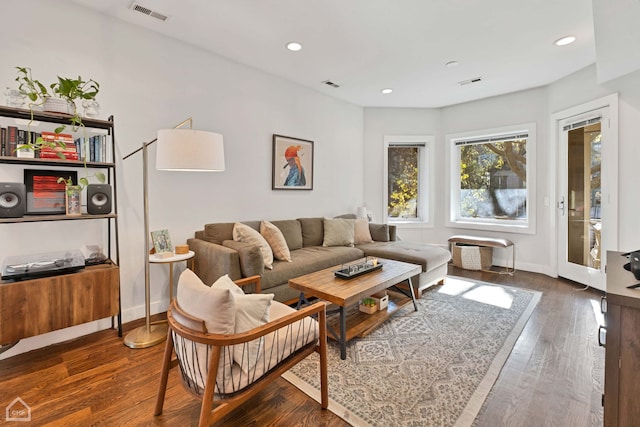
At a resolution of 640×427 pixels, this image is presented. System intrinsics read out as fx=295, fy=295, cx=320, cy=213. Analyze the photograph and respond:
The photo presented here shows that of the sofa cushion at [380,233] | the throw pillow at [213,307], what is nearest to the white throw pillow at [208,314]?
the throw pillow at [213,307]

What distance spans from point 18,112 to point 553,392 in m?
3.97

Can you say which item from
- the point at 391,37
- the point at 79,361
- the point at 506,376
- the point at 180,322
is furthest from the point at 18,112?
the point at 506,376

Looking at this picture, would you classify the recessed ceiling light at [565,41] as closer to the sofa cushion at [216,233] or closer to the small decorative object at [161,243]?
the sofa cushion at [216,233]

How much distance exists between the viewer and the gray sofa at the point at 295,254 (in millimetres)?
2658

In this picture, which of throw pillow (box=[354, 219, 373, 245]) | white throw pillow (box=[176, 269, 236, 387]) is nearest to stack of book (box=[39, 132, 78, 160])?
white throw pillow (box=[176, 269, 236, 387])

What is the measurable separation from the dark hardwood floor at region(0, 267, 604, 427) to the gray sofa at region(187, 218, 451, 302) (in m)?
0.84

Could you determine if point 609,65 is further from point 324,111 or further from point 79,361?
point 79,361

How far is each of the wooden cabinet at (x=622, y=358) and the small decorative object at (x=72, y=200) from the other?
3.12 meters

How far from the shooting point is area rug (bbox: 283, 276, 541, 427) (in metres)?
1.66

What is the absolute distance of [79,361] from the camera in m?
2.13

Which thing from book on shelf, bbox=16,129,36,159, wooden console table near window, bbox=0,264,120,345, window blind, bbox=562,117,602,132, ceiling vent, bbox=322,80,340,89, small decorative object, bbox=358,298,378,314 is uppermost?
ceiling vent, bbox=322,80,340,89

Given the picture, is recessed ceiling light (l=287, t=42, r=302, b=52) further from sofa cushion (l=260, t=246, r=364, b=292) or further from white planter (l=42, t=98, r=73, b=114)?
sofa cushion (l=260, t=246, r=364, b=292)

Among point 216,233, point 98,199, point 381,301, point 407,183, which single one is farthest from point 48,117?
point 407,183

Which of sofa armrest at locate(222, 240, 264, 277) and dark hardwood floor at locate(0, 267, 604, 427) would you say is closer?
dark hardwood floor at locate(0, 267, 604, 427)
